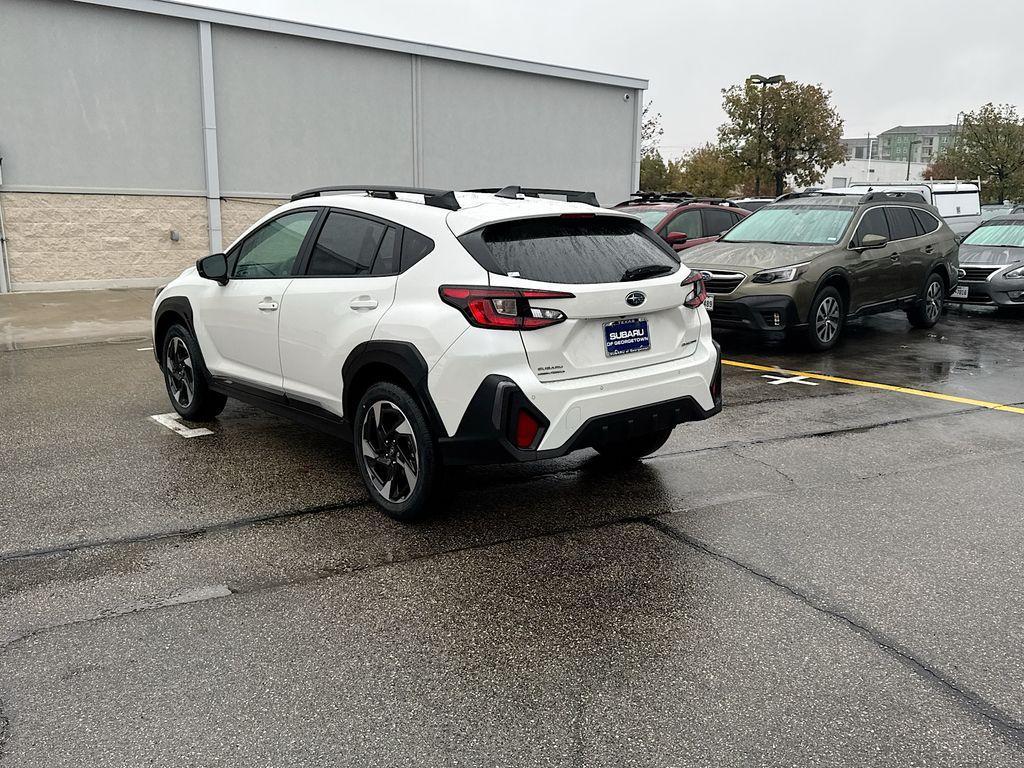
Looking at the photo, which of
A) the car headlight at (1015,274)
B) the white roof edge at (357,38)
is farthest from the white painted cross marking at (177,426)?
the white roof edge at (357,38)

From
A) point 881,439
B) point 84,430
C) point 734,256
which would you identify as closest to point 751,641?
point 881,439

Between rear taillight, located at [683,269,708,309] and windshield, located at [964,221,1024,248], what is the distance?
12.1m

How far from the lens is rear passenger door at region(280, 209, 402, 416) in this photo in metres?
4.56

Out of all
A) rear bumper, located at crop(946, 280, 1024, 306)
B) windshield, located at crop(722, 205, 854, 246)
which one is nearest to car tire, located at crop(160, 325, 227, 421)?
windshield, located at crop(722, 205, 854, 246)

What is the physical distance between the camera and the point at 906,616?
Result: 3523mm

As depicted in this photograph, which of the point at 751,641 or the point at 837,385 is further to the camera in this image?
the point at 837,385

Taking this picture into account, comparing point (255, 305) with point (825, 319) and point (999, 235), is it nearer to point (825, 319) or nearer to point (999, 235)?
point (825, 319)

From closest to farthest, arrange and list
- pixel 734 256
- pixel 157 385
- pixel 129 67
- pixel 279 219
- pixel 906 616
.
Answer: pixel 906 616, pixel 279 219, pixel 157 385, pixel 734 256, pixel 129 67

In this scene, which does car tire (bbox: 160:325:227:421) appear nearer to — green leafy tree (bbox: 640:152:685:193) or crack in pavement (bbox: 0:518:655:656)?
crack in pavement (bbox: 0:518:655:656)

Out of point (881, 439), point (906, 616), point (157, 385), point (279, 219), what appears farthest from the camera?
point (157, 385)

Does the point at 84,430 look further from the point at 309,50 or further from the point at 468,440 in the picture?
the point at 309,50

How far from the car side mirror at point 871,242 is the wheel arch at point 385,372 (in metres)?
7.60

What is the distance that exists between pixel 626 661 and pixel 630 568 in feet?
2.78

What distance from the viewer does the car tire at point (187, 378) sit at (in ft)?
20.5
